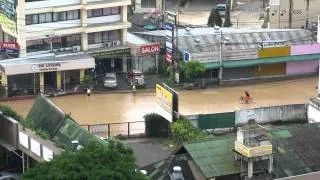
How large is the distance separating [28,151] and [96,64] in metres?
20.7

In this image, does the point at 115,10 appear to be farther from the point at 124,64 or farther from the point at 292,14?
the point at 292,14

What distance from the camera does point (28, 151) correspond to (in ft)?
92.3

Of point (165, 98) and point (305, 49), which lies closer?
point (165, 98)

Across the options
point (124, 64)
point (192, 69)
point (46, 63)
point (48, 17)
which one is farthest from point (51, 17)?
point (192, 69)

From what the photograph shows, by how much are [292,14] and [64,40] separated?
17279 mm

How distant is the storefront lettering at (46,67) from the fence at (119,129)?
8353 mm

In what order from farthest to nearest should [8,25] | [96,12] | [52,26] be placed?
[96,12]
[8,25]
[52,26]

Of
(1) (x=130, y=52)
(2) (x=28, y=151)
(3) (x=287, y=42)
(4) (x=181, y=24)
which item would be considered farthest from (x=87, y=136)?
(4) (x=181, y=24)

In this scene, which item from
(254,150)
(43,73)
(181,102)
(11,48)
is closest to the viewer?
(254,150)

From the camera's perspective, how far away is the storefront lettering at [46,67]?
44312 millimetres

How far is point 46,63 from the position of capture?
44.6 m

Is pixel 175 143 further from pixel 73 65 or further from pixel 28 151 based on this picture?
pixel 73 65

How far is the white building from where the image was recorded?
4494 centimetres

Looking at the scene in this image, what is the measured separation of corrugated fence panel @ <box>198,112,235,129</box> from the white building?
41.3ft
